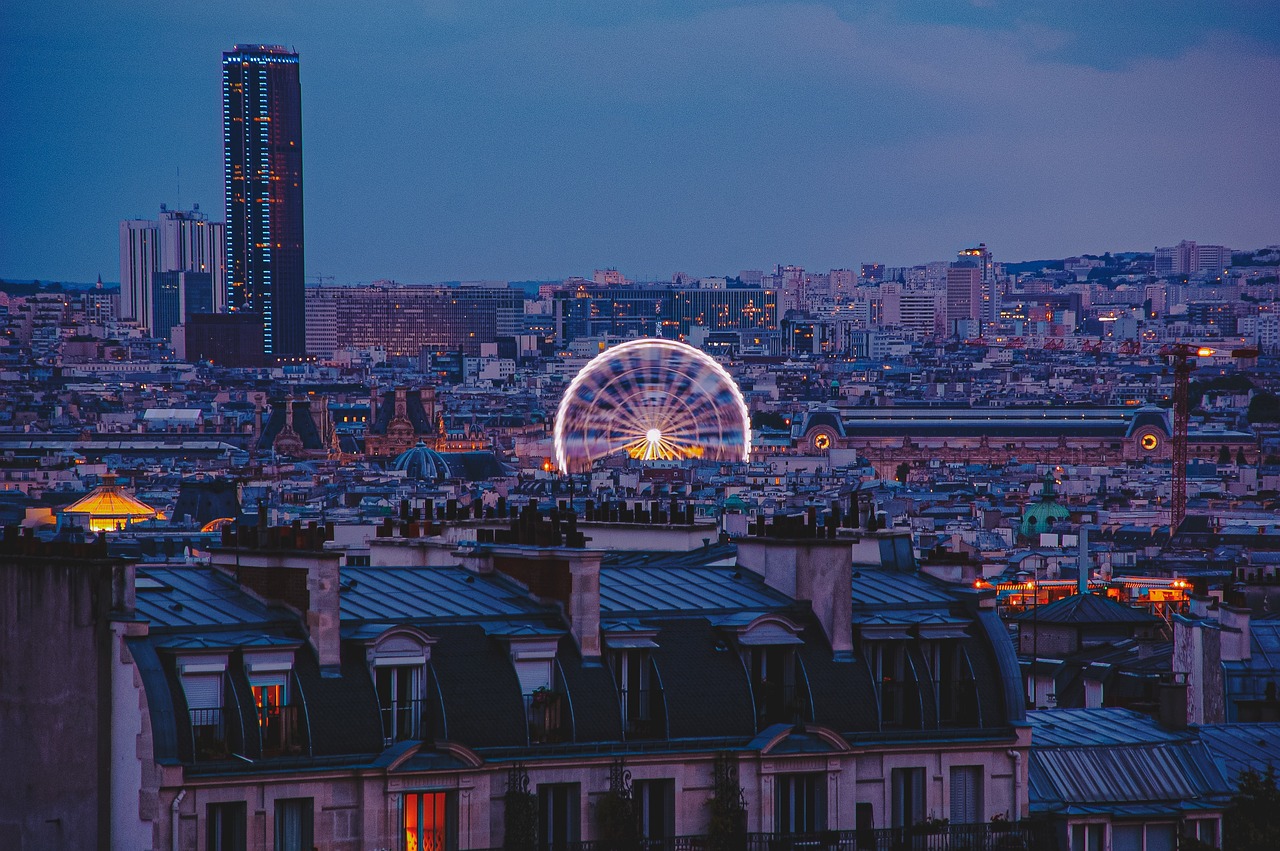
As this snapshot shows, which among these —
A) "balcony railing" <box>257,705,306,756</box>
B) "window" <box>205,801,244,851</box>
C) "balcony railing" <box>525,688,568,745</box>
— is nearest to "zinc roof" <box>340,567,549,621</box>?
"balcony railing" <box>525,688,568,745</box>

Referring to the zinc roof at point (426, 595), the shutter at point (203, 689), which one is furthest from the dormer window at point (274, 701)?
the zinc roof at point (426, 595)

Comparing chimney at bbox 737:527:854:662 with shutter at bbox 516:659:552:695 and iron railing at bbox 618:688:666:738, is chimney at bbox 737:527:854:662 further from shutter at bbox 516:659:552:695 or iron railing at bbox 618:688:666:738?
shutter at bbox 516:659:552:695

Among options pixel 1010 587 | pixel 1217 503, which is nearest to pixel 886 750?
pixel 1010 587

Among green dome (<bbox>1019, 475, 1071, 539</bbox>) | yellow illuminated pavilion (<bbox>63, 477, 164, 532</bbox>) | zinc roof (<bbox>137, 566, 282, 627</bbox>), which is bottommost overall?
green dome (<bbox>1019, 475, 1071, 539</bbox>)

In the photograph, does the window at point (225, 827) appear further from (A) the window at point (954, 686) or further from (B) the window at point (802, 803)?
(A) the window at point (954, 686)

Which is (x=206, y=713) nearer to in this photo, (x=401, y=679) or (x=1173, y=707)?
(x=401, y=679)

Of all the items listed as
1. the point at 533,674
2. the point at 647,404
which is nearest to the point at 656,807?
the point at 533,674

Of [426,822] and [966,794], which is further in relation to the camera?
[966,794]
